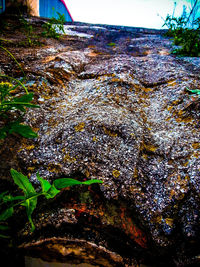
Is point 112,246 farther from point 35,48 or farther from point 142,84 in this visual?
point 35,48

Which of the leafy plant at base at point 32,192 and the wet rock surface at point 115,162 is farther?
the wet rock surface at point 115,162

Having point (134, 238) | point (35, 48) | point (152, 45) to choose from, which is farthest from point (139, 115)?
point (152, 45)

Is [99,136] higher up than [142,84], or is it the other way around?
[142,84]

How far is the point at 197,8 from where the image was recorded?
11.3 feet

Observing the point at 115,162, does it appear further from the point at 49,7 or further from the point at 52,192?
the point at 49,7

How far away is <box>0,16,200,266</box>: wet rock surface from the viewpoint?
0.87 metres

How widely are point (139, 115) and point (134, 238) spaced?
1.02m

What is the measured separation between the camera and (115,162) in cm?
112

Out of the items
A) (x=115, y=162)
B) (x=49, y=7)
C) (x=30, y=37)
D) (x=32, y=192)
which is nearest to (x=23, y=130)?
(x=32, y=192)

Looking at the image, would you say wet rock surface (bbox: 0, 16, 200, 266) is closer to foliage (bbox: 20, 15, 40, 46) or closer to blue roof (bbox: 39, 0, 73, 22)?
foliage (bbox: 20, 15, 40, 46)

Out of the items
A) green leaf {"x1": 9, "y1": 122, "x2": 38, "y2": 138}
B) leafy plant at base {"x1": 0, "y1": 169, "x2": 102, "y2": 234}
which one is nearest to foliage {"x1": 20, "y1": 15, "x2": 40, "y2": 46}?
green leaf {"x1": 9, "y1": 122, "x2": 38, "y2": 138}

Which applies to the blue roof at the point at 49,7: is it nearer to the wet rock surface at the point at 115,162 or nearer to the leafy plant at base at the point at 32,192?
the wet rock surface at the point at 115,162

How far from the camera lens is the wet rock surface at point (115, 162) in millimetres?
872

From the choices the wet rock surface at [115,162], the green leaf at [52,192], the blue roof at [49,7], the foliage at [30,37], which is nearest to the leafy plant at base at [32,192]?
the green leaf at [52,192]
